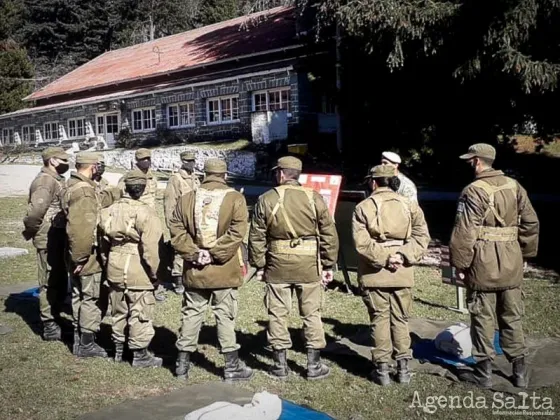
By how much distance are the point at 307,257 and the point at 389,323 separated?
0.91 m

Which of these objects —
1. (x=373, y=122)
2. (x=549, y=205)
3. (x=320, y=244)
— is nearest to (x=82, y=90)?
(x=373, y=122)

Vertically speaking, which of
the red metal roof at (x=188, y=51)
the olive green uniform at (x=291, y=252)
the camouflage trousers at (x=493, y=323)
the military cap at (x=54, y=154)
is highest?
the red metal roof at (x=188, y=51)

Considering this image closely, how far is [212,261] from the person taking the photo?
217 inches

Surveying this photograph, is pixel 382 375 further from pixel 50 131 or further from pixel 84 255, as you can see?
pixel 50 131

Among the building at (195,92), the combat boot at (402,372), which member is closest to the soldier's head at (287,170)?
the combat boot at (402,372)

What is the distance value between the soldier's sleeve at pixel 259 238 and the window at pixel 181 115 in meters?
21.8

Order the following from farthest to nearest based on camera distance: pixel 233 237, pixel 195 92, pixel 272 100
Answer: pixel 195 92 < pixel 272 100 < pixel 233 237

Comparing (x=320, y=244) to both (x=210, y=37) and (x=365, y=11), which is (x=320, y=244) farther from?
(x=210, y=37)

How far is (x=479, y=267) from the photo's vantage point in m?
5.36

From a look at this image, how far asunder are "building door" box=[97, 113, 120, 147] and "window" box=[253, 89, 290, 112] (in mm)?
9074

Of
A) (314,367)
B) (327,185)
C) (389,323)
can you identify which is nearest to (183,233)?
(314,367)

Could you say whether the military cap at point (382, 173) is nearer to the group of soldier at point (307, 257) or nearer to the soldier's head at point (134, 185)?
the group of soldier at point (307, 257)

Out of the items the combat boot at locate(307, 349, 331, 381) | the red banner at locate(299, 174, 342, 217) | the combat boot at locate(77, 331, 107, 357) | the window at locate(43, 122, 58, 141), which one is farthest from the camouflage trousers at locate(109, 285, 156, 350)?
the window at locate(43, 122, 58, 141)

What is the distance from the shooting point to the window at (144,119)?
2870cm
